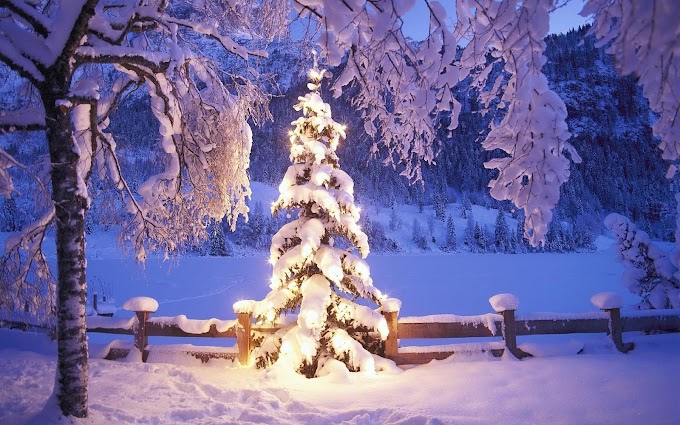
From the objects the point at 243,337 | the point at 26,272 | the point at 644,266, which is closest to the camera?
the point at 26,272

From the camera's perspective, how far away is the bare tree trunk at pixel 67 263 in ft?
13.3

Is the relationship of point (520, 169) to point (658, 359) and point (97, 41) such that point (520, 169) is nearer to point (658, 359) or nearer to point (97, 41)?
point (97, 41)

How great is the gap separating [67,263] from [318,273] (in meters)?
3.79

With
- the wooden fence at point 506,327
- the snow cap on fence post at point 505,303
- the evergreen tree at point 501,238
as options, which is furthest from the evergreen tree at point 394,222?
the snow cap on fence post at point 505,303

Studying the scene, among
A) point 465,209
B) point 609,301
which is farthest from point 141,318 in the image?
point 465,209

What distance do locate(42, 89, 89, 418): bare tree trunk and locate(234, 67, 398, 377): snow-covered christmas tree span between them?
276 centimetres

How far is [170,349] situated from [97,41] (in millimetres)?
4999

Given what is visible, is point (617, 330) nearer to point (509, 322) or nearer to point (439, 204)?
point (509, 322)

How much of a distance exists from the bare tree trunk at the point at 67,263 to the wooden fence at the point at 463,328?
106 inches

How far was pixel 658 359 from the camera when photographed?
19.4 feet

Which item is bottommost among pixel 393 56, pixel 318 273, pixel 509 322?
pixel 509 322

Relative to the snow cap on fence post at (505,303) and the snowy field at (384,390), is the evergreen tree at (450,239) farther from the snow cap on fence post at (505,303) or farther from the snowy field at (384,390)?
the snow cap on fence post at (505,303)

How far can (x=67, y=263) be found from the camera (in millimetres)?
4121

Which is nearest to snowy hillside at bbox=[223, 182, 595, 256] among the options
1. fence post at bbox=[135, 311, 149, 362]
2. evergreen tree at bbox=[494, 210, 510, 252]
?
evergreen tree at bbox=[494, 210, 510, 252]
